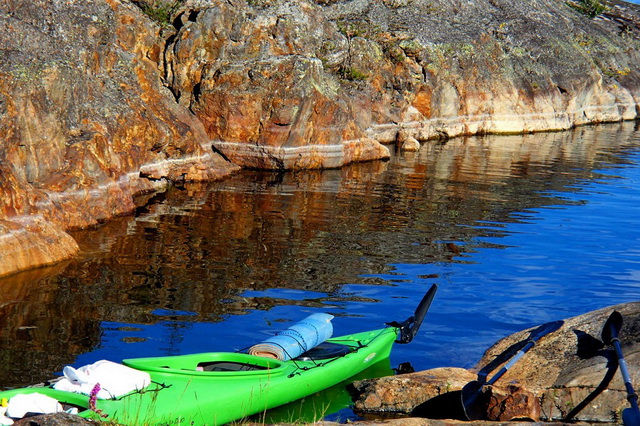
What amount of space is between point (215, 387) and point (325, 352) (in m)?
1.99

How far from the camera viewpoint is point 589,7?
5484 centimetres

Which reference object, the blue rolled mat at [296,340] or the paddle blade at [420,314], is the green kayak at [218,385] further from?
the paddle blade at [420,314]

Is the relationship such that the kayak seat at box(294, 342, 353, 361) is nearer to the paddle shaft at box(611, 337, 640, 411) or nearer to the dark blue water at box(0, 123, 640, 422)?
the dark blue water at box(0, 123, 640, 422)

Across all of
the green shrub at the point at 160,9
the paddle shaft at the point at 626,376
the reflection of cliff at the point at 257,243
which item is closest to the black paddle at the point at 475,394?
the paddle shaft at the point at 626,376

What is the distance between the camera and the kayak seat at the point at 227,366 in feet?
→ 28.8

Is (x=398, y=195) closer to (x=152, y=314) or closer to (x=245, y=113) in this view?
(x=245, y=113)

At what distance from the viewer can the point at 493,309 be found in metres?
12.5

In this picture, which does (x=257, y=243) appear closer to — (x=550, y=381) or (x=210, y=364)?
(x=210, y=364)

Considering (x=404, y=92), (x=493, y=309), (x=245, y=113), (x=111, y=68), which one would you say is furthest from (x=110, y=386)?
(x=404, y=92)

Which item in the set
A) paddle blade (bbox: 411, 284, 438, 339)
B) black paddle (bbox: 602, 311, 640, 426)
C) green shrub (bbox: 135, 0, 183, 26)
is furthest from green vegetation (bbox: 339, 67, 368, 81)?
black paddle (bbox: 602, 311, 640, 426)

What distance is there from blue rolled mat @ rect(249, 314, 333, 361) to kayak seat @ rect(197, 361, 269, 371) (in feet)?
1.17

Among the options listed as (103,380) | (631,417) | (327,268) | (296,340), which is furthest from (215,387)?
(327,268)

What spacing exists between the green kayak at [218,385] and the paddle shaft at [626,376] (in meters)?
3.01

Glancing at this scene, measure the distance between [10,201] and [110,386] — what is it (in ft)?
23.9
